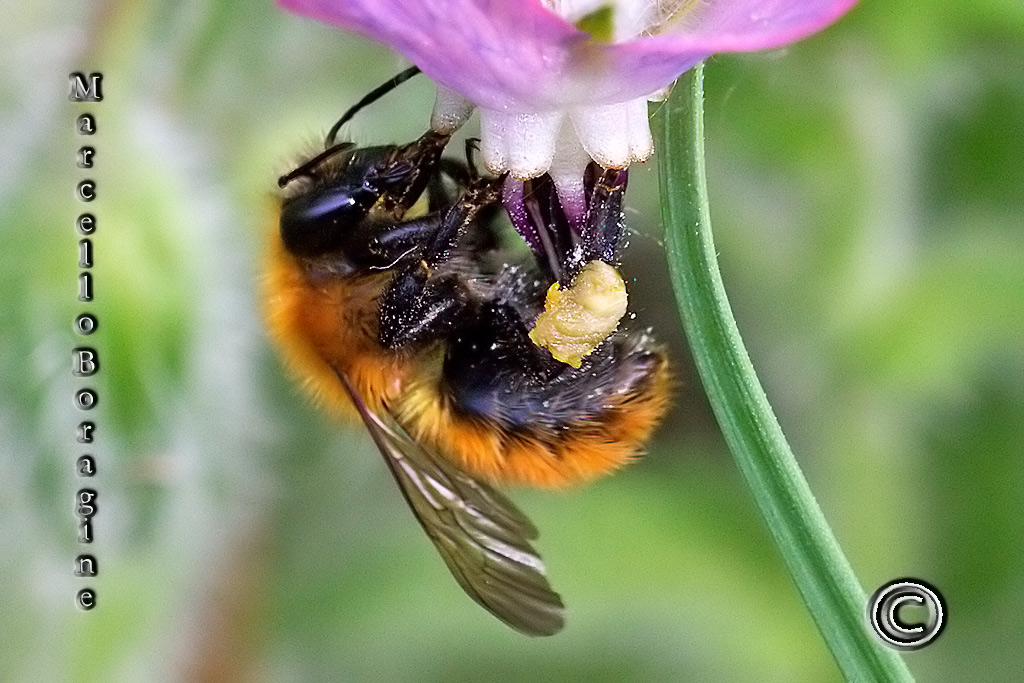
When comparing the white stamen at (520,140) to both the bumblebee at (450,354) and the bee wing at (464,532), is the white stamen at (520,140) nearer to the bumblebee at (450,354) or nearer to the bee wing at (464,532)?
the bumblebee at (450,354)

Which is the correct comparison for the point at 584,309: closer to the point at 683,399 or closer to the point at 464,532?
the point at 464,532

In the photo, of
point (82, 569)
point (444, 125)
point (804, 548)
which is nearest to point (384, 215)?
point (444, 125)

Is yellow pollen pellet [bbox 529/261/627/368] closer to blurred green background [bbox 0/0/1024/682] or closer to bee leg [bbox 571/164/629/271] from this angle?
bee leg [bbox 571/164/629/271]

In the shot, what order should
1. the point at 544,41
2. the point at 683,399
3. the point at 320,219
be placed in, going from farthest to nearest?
the point at 683,399, the point at 320,219, the point at 544,41

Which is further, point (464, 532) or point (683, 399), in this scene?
point (683, 399)

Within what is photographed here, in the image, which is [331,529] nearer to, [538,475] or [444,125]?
[538,475]

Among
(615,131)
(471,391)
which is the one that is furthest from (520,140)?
(471,391)

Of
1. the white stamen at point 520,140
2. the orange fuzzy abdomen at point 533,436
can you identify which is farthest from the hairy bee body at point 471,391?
the white stamen at point 520,140
